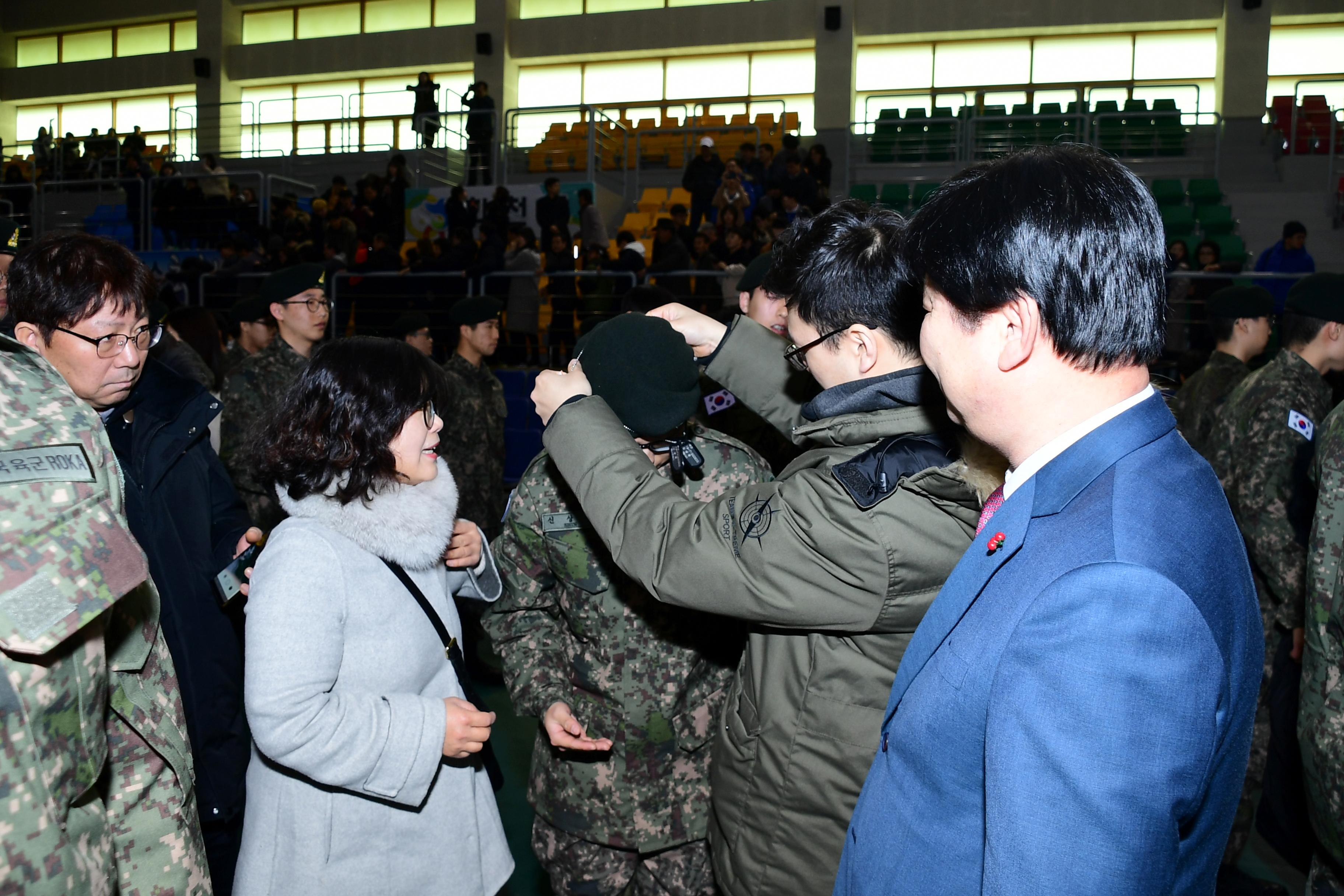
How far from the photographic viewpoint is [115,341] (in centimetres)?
190

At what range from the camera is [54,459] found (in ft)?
3.03

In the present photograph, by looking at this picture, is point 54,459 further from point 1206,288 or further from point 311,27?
point 311,27

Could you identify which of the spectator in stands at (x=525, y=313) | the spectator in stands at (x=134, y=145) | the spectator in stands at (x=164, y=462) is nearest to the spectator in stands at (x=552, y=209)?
the spectator in stands at (x=525, y=313)

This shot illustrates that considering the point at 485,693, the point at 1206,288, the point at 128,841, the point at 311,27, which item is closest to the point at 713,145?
the point at 1206,288

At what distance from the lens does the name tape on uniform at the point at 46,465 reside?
2.89ft

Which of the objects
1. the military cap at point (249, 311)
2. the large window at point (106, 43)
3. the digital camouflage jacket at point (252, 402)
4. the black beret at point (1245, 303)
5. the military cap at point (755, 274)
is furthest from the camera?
the large window at point (106, 43)

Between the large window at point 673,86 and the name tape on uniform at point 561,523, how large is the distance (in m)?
13.5

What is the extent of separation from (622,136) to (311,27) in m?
7.44

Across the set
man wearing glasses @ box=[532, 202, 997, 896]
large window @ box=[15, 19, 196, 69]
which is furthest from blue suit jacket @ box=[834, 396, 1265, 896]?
large window @ box=[15, 19, 196, 69]

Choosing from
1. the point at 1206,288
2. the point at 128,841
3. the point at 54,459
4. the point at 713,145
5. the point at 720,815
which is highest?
the point at 713,145

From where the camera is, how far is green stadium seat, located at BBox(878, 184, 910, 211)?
11.6 metres

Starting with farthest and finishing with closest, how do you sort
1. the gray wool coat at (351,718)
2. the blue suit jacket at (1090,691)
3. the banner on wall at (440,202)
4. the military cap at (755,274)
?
the banner on wall at (440,202)
the military cap at (755,274)
the gray wool coat at (351,718)
the blue suit jacket at (1090,691)

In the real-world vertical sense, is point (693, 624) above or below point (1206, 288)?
below

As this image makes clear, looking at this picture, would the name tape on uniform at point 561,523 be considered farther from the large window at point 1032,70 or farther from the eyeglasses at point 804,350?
the large window at point 1032,70
